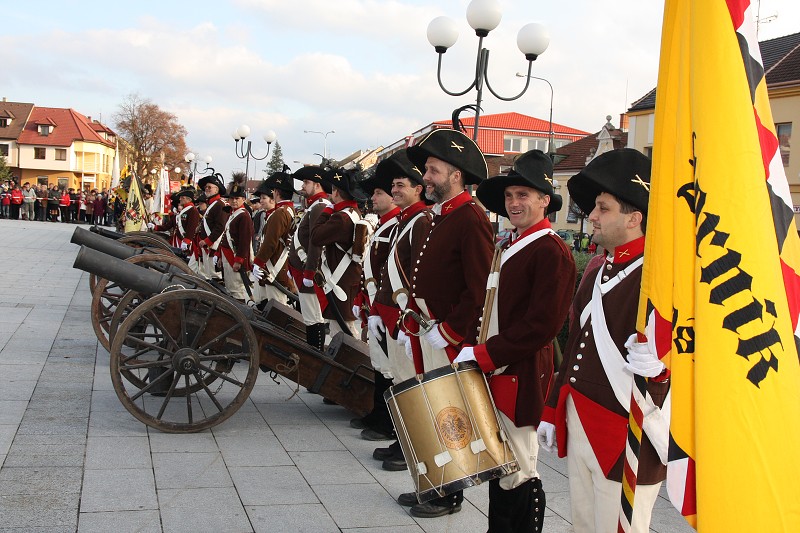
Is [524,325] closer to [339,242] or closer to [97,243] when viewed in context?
[339,242]

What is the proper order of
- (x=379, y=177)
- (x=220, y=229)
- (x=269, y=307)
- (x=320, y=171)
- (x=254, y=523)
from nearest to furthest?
(x=254, y=523), (x=379, y=177), (x=269, y=307), (x=320, y=171), (x=220, y=229)

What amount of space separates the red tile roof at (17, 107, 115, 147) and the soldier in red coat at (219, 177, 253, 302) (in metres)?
75.6

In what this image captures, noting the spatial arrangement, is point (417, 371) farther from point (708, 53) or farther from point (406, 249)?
point (708, 53)

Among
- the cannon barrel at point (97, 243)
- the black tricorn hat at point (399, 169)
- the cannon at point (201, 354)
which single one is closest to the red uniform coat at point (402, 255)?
the black tricorn hat at point (399, 169)

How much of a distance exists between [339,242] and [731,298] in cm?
576

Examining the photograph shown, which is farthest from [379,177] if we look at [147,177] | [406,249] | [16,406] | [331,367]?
[147,177]

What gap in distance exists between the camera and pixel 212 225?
11.1 meters

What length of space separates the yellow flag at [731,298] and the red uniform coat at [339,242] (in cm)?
551

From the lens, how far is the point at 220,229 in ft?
36.4

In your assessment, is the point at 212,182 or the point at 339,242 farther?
the point at 212,182

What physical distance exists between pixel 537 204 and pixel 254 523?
209 centimetres

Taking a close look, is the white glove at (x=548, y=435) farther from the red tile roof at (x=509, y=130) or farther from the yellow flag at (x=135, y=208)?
the red tile roof at (x=509, y=130)

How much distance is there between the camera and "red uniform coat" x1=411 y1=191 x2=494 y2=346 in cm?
421

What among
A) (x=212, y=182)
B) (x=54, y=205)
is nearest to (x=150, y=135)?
(x=54, y=205)
